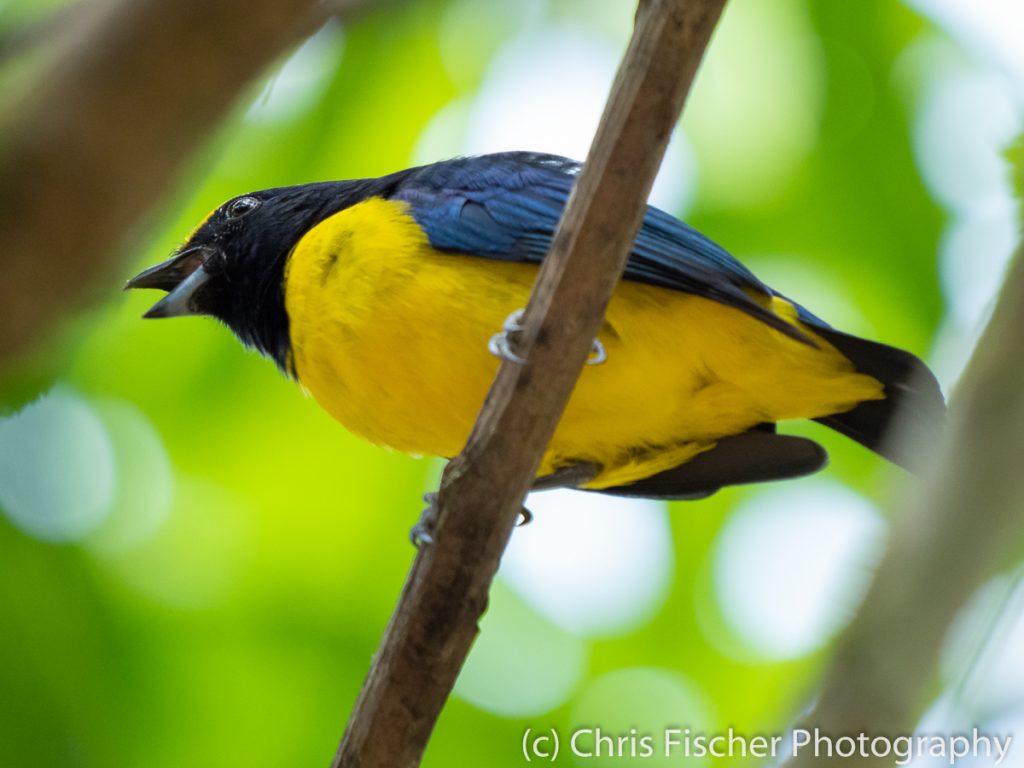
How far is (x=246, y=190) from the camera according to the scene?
4828mm

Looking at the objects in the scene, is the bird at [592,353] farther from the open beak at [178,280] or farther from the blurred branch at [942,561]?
the blurred branch at [942,561]

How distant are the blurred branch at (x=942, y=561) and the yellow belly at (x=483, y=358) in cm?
242

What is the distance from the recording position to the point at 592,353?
3.29 m

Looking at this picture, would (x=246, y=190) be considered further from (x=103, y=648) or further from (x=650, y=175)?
(x=650, y=175)

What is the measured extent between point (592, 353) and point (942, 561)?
2.46 meters

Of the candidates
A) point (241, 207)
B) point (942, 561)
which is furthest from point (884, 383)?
point (942, 561)

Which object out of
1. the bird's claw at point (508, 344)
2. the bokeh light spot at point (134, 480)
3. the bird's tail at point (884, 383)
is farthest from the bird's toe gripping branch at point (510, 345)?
the bokeh light spot at point (134, 480)

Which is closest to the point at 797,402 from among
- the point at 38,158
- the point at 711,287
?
the point at 711,287

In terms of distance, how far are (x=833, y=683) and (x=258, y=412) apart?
13.7 ft

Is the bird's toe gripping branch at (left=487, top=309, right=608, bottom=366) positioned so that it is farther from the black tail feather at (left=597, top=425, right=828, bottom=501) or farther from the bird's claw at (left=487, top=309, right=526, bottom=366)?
the black tail feather at (left=597, top=425, right=828, bottom=501)

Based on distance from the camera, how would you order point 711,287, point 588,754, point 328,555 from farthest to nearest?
point 328,555 → point 588,754 → point 711,287

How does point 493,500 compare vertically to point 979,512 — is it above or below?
below

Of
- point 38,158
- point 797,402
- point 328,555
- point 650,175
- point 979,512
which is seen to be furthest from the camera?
point 328,555

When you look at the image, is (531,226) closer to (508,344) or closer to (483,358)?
(483,358)
